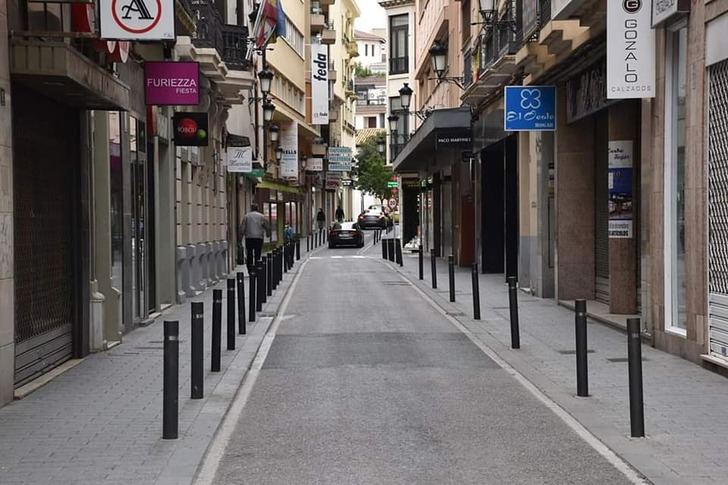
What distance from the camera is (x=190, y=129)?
20.4 meters

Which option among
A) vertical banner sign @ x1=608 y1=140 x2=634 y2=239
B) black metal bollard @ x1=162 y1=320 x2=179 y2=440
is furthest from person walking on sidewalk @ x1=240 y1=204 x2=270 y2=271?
black metal bollard @ x1=162 y1=320 x2=179 y2=440

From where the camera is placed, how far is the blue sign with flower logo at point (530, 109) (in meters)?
19.6

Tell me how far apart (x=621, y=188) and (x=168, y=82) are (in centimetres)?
747

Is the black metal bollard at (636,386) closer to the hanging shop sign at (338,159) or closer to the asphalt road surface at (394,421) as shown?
the asphalt road surface at (394,421)

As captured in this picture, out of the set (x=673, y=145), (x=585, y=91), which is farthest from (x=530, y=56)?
(x=673, y=145)

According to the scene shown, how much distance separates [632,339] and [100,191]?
8233 mm

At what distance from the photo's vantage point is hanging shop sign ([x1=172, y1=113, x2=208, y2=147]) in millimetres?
20406

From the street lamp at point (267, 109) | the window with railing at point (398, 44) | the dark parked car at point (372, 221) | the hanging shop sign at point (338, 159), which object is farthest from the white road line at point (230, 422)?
the dark parked car at point (372, 221)

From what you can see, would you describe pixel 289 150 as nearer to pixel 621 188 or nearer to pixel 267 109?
pixel 267 109

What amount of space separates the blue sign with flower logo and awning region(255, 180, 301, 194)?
1075 inches

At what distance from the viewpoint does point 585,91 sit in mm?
17781

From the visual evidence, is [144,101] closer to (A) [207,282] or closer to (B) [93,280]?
(B) [93,280]

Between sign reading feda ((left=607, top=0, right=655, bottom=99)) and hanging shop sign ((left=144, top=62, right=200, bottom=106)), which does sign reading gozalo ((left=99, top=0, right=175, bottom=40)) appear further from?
hanging shop sign ((left=144, top=62, right=200, bottom=106))

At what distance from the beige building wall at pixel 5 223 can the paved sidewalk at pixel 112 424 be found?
438 mm
